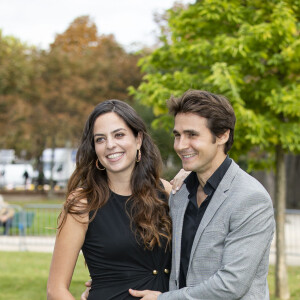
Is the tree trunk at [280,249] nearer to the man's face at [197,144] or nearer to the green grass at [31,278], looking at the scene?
the green grass at [31,278]

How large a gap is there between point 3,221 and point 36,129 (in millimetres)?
15029

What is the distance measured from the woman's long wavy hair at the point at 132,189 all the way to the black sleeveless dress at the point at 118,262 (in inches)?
2.7

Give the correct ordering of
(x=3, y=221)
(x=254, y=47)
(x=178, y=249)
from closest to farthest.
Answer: (x=178, y=249)
(x=254, y=47)
(x=3, y=221)

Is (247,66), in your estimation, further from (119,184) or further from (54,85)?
(54,85)

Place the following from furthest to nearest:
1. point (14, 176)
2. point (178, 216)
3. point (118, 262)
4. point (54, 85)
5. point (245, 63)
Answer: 1. point (14, 176)
2. point (54, 85)
3. point (245, 63)
4. point (118, 262)
5. point (178, 216)

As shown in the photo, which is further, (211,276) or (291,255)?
(291,255)

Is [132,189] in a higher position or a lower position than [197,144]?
lower

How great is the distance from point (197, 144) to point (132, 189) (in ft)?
2.57

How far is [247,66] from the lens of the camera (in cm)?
784

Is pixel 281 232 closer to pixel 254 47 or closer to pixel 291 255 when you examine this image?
pixel 254 47

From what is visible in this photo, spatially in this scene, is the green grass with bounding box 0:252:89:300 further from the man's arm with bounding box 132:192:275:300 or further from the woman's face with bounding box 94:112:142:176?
the man's arm with bounding box 132:192:275:300

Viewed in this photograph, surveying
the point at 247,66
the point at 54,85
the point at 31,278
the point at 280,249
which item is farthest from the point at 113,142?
the point at 54,85

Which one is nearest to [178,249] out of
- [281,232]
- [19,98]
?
[281,232]

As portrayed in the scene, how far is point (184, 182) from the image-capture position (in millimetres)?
3209
